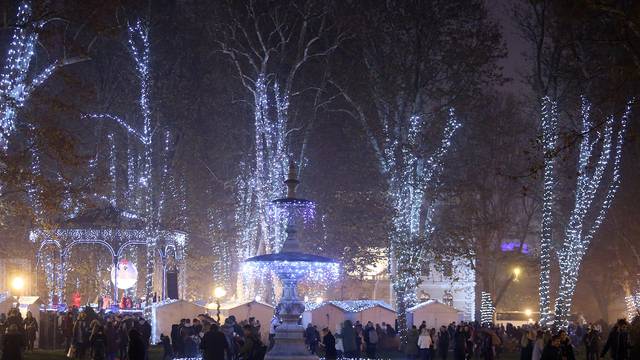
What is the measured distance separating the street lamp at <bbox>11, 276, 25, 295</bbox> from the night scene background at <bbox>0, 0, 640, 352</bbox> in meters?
0.37

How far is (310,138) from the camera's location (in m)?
54.8

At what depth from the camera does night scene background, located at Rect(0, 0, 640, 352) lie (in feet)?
116

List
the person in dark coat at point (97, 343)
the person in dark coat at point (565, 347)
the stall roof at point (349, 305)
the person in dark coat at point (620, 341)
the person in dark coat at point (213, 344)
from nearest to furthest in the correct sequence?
the person in dark coat at point (565, 347)
the person in dark coat at point (213, 344)
the person in dark coat at point (620, 341)
the person in dark coat at point (97, 343)
the stall roof at point (349, 305)

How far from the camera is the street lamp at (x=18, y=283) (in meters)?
39.0

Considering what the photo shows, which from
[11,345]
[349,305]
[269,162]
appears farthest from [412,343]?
[269,162]

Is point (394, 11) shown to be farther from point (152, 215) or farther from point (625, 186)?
point (625, 186)

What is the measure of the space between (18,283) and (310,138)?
2051 cm

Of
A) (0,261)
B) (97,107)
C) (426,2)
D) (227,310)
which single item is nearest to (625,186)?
(426,2)

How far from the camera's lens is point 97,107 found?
49.1 m

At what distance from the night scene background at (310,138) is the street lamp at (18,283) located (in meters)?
0.37

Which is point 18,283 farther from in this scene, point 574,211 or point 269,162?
point 574,211

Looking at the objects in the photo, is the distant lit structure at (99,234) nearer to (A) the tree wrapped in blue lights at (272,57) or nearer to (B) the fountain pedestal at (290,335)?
(A) the tree wrapped in blue lights at (272,57)

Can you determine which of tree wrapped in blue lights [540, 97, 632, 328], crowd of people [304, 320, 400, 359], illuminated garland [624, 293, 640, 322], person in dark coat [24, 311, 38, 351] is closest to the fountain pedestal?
crowd of people [304, 320, 400, 359]

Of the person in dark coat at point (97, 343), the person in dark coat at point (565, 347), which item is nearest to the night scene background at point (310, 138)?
the person in dark coat at point (97, 343)
